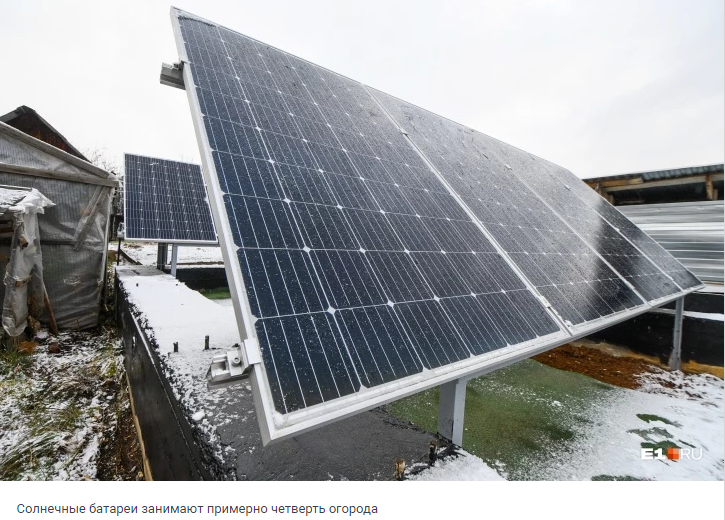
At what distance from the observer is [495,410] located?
208 inches

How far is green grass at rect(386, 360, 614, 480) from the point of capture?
4.19 meters

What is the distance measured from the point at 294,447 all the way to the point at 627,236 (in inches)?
363

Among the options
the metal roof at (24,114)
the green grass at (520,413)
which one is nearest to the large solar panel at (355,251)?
the green grass at (520,413)

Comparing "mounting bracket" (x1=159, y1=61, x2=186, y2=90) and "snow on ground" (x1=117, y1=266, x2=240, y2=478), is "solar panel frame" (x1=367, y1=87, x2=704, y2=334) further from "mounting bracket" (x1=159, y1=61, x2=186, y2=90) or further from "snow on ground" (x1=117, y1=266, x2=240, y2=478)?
"snow on ground" (x1=117, y1=266, x2=240, y2=478)

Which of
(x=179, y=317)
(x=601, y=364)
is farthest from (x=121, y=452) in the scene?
(x=601, y=364)

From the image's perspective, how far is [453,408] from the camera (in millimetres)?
2551

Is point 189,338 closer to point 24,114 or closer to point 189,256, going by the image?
point 189,256

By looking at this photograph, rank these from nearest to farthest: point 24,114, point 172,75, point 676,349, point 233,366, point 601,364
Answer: point 233,366 < point 172,75 < point 676,349 < point 601,364 < point 24,114

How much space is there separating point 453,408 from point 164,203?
9530 mm

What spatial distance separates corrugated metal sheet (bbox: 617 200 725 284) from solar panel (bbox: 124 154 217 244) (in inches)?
494

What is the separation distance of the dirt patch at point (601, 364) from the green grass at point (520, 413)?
48 cm

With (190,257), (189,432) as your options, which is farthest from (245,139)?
(190,257)

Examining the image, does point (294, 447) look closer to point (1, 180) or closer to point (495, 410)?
point (495, 410)

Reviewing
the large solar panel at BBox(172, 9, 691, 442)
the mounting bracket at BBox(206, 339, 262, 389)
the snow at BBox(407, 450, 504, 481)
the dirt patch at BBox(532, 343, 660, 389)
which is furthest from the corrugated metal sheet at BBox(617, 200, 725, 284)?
the mounting bracket at BBox(206, 339, 262, 389)
